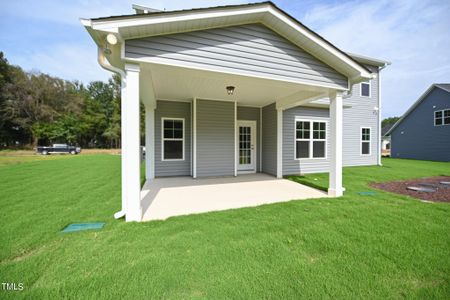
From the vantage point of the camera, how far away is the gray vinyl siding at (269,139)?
7398mm

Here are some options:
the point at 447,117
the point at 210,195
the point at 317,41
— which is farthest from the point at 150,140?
the point at 447,117

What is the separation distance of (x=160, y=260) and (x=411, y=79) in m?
26.2

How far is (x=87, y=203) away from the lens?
13.2ft

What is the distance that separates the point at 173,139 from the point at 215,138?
5.27 feet

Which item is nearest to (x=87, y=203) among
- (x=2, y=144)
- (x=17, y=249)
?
(x=17, y=249)

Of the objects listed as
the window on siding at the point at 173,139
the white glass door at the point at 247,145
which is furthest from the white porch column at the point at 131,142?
the white glass door at the point at 247,145

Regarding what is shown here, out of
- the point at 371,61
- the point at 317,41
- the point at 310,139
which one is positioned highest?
the point at 371,61

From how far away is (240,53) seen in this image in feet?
12.4

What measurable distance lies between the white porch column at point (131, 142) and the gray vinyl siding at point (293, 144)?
19.6ft

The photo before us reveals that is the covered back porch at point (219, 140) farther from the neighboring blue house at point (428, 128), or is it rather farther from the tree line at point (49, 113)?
the tree line at point (49, 113)

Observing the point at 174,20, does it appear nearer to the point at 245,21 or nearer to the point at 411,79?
the point at 245,21

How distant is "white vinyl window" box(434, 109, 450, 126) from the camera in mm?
12883

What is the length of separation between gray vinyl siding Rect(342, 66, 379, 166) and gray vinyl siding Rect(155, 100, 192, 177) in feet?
25.9

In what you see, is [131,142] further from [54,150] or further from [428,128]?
[54,150]
